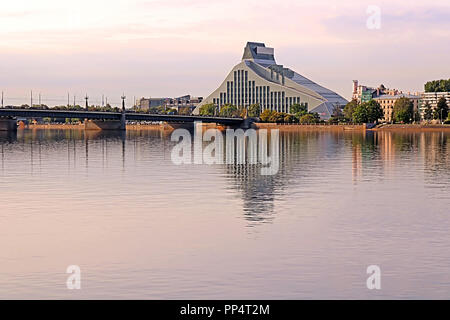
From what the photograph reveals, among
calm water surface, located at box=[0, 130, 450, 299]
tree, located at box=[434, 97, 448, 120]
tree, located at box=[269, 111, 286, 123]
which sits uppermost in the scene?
tree, located at box=[434, 97, 448, 120]

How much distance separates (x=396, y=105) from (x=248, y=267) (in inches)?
6606

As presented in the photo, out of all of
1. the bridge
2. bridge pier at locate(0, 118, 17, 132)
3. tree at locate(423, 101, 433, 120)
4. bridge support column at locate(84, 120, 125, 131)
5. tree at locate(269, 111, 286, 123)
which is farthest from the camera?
tree at locate(269, 111, 286, 123)

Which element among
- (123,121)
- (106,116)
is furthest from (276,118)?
(106,116)

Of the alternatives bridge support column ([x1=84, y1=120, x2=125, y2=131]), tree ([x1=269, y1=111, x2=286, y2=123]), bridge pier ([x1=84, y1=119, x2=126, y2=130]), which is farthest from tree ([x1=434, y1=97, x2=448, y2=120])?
bridge support column ([x1=84, y1=120, x2=125, y2=131])

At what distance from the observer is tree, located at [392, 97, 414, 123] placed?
168750mm

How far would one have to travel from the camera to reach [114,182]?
34.9m

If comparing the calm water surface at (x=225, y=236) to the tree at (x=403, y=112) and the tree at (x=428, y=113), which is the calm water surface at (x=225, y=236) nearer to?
the tree at (x=403, y=112)

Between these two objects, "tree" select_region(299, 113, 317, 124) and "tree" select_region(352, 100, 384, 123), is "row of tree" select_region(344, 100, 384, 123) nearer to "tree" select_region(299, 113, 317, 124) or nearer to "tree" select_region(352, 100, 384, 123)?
"tree" select_region(352, 100, 384, 123)

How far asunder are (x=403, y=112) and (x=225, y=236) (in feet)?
508

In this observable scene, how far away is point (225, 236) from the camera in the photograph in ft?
65.2

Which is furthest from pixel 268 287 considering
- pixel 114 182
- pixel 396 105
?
pixel 396 105

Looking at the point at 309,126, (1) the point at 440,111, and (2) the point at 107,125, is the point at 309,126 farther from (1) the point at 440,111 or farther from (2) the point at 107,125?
(2) the point at 107,125

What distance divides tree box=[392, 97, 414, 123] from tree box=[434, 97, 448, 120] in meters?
6.10
